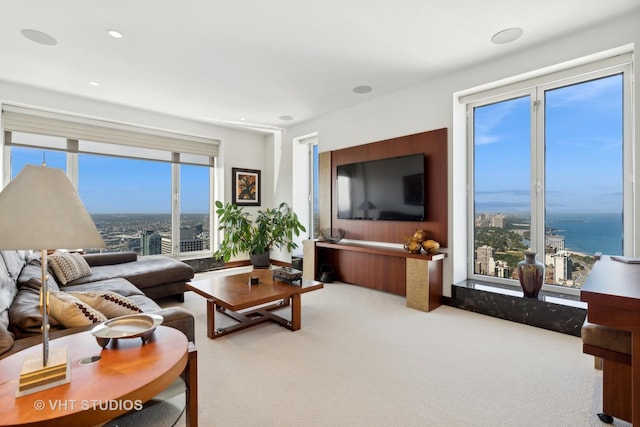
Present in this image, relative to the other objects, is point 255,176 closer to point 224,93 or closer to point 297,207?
point 297,207

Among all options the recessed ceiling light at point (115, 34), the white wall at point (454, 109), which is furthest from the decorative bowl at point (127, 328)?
the white wall at point (454, 109)

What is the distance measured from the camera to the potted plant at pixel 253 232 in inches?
208

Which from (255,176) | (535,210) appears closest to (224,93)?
(255,176)

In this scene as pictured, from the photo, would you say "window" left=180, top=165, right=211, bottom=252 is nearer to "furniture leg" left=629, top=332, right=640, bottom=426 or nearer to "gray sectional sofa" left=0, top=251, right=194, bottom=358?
"gray sectional sofa" left=0, top=251, right=194, bottom=358

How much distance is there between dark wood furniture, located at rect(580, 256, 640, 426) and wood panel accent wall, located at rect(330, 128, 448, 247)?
1897 millimetres

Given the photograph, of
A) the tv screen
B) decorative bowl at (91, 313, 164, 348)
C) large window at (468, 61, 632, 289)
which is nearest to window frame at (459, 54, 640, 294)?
large window at (468, 61, 632, 289)

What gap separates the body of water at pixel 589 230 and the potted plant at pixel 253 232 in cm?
355

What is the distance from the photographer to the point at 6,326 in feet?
4.51

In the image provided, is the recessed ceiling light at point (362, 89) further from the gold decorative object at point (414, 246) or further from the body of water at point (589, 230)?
the body of water at point (589, 230)

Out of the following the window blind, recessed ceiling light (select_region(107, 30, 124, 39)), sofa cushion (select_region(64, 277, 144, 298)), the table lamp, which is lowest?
sofa cushion (select_region(64, 277, 144, 298))

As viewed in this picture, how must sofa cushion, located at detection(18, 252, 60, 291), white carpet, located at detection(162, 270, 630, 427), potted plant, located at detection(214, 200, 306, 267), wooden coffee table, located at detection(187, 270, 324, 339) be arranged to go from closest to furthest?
white carpet, located at detection(162, 270, 630, 427)
sofa cushion, located at detection(18, 252, 60, 291)
wooden coffee table, located at detection(187, 270, 324, 339)
potted plant, located at detection(214, 200, 306, 267)

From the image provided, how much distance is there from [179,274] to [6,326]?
2175mm

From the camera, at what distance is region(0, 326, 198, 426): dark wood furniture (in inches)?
32.6

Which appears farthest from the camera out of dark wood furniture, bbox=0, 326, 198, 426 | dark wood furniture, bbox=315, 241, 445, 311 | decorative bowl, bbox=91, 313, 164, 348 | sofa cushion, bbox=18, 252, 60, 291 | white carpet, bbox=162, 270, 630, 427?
dark wood furniture, bbox=315, 241, 445, 311
